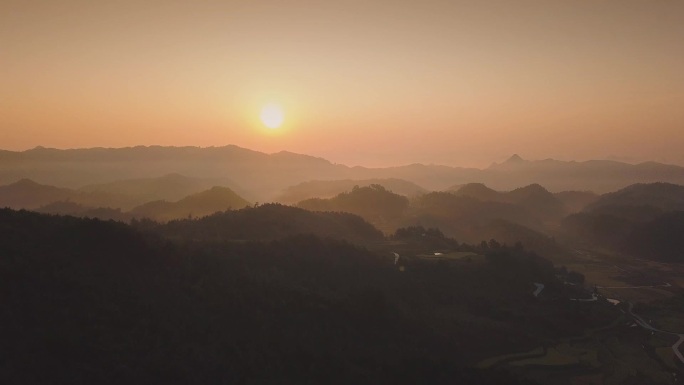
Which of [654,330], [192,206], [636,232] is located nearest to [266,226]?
[654,330]

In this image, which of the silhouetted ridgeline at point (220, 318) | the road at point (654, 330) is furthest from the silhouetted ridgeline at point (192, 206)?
the road at point (654, 330)

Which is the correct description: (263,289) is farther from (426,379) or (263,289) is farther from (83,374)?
(83,374)

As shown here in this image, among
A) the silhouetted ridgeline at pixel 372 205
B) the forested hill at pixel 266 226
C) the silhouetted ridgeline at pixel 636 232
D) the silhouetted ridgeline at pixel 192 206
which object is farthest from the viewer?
the silhouetted ridgeline at pixel 372 205

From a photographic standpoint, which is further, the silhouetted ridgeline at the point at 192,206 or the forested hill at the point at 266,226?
the silhouetted ridgeline at the point at 192,206

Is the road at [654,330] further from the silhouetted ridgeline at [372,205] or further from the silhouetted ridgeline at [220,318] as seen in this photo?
the silhouetted ridgeline at [372,205]

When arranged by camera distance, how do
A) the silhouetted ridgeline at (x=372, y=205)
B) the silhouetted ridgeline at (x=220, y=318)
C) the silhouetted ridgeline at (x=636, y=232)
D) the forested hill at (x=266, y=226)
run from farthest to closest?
the silhouetted ridgeline at (x=372, y=205) → the silhouetted ridgeline at (x=636, y=232) → the forested hill at (x=266, y=226) → the silhouetted ridgeline at (x=220, y=318)

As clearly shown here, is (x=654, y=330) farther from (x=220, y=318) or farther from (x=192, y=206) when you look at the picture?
(x=192, y=206)

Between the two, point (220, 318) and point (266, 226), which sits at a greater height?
point (266, 226)

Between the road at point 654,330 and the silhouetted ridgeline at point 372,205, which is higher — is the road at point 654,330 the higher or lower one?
the lower one
